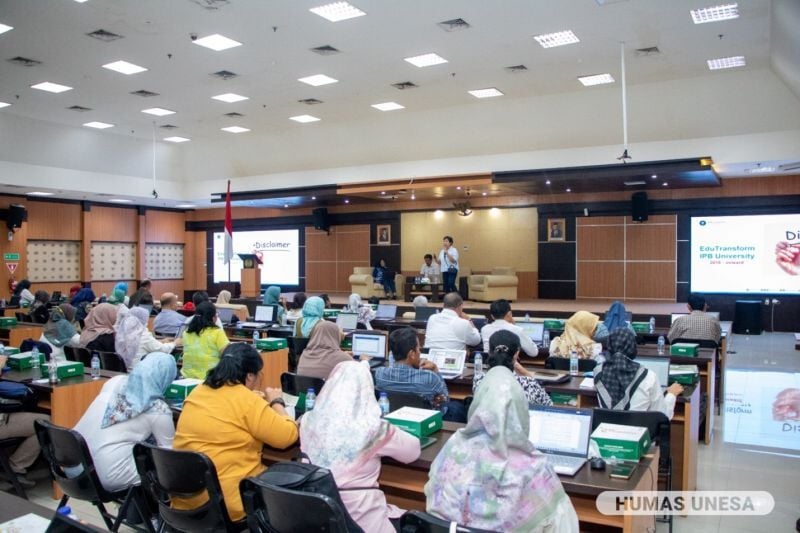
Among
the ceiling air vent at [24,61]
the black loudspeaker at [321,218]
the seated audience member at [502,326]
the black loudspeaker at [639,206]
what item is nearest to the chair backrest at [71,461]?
the seated audience member at [502,326]

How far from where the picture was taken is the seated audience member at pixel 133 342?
20.1 ft

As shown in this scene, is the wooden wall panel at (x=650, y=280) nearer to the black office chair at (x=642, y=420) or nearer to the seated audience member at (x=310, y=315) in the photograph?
the seated audience member at (x=310, y=315)

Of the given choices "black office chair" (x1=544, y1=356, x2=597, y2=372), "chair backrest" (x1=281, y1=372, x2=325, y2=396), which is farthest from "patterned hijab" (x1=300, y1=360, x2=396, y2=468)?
"black office chair" (x1=544, y1=356, x2=597, y2=372)

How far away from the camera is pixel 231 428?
9.36ft

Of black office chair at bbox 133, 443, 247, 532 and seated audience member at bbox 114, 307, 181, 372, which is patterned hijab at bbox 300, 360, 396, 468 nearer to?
black office chair at bbox 133, 443, 247, 532

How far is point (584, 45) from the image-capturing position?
9141mm

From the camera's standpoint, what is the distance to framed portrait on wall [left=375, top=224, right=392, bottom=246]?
59.4 feet

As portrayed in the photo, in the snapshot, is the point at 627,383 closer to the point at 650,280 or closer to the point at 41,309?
the point at 41,309

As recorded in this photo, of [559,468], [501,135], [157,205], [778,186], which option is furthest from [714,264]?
[157,205]

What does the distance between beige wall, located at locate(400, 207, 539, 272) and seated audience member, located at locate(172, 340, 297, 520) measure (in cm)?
1376

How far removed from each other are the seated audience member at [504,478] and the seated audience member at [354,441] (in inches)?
Result: 17.9

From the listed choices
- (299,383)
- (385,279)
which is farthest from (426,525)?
(385,279)

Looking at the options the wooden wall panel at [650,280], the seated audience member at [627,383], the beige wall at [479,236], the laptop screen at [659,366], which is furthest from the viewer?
the beige wall at [479,236]

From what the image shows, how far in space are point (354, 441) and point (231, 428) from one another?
738mm
